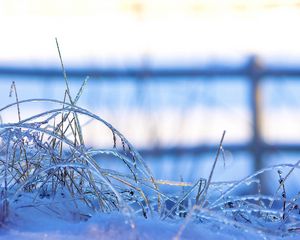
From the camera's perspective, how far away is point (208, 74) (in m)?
3.62

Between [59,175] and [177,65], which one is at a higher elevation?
[177,65]

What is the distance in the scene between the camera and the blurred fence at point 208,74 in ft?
11.6

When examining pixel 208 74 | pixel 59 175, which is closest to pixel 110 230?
pixel 59 175

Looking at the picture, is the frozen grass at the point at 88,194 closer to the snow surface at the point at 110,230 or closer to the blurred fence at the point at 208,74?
the snow surface at the point at 110,230

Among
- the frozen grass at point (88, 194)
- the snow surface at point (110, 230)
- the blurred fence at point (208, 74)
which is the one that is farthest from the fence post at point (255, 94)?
the snow surface at point (110, 230)

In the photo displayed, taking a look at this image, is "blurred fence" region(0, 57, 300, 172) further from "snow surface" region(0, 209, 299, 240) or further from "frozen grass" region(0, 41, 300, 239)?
"snow surface" region(0, 209, 299, 240)

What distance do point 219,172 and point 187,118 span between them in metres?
0.40

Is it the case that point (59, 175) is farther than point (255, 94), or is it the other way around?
point (255, 94)

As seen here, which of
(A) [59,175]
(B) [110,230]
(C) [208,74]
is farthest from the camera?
(C) [208,74]

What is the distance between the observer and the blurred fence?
11.6 ft

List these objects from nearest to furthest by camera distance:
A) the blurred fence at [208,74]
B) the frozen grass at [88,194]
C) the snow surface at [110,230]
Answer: the snow surface at [110,230] < the frozen grass at [88,194] < the blurred fence at [208,74]

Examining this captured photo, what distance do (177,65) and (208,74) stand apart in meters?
0.18

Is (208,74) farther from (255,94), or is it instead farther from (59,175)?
(59,175)

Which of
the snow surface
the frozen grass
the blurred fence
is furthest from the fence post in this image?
the snow surface
